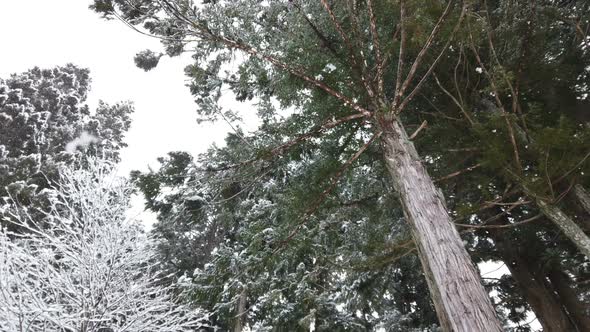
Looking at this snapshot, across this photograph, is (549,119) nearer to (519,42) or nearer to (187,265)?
(519,42)

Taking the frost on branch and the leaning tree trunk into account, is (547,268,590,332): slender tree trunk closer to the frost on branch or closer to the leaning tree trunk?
the leaning tree trunk

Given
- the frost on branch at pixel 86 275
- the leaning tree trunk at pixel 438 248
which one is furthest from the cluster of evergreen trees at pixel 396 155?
the frost on branch at pixel 86 275

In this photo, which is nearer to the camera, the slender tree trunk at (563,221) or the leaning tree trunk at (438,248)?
the leaning tree trunk at (438,248)

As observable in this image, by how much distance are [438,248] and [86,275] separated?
6.24 m

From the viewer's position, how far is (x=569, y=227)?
4.25 m

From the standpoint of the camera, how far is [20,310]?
17.1ft

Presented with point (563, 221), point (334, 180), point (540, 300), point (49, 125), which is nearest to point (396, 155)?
point (334, 180)

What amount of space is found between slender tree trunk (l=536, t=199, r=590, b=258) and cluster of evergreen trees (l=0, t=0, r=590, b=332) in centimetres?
2

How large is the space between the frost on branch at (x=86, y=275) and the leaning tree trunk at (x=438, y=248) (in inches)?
206

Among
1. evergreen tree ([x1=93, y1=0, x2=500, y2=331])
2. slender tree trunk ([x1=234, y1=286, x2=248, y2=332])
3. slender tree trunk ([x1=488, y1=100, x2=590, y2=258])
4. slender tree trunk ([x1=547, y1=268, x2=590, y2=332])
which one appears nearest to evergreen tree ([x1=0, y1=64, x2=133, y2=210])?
slender tree trunk ([x1=234, y1=286, x2=248, y2=332])

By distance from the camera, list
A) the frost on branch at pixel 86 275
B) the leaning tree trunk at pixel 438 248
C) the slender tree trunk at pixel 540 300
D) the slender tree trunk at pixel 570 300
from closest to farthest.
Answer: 1. the leaning tree trunk at pixel 438 248
2. the frost on branch at pixel 86 275
3. the slender tree trunk at pixel 540 300
4. the slender tree trunk at pixel 570 300

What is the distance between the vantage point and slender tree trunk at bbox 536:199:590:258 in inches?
161

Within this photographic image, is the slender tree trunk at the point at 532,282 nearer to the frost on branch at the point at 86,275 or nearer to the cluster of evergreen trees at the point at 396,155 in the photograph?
the cluster of evergreen trees at the point at 396,155

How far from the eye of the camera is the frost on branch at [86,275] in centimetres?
585
